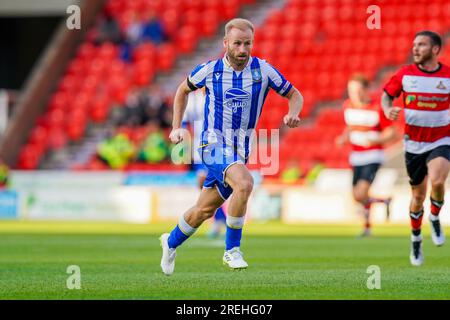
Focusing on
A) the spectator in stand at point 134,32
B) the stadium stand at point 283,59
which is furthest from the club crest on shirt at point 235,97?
the spectator in stand at point 134,32

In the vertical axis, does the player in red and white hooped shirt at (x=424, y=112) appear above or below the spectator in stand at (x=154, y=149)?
above

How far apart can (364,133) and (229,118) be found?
787 centimetres

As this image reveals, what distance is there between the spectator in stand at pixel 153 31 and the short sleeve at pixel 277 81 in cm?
2035

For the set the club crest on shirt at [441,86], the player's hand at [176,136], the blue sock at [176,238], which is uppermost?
the club crest on shirt at [441,86]

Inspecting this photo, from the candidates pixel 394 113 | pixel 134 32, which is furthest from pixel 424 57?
pixel 134 32

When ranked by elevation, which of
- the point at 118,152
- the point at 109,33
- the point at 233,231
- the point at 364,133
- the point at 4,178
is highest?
the point at 109,33

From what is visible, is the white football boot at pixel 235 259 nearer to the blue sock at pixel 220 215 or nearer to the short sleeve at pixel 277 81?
the short sleeve at pixel 277 81

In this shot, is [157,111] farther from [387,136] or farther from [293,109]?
[293,109]

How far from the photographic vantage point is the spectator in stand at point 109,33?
97.0 ft

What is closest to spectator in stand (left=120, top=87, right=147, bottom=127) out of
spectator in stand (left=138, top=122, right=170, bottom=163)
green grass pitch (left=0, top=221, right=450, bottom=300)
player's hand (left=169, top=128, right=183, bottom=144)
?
spectator in stand (left=138, top=122, right=170, bottom=163)

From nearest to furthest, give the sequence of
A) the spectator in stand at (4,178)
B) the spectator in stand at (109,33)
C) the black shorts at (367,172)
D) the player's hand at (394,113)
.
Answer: the player's hand at (394,113)
the black shorts at (367,172)
the spectator in stand at (4,178)
the spectator in stand at (109,33)

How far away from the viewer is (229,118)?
8.71 metres

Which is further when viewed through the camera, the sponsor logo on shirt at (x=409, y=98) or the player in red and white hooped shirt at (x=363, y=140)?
the player in red and white hooped shirt at (x=363, y=140)
